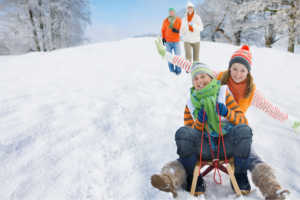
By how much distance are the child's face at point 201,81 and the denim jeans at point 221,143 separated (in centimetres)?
→ 39

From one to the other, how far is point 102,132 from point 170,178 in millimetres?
1126

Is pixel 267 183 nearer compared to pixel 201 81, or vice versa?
pixel 267 183

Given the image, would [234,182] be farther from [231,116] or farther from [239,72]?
[239,72]

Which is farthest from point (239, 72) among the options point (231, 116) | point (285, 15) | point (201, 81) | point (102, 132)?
point (285, 15)

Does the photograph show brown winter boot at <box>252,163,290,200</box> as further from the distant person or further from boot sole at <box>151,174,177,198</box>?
the distant person

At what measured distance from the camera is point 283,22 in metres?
11.4

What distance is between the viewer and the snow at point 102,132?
139 cm

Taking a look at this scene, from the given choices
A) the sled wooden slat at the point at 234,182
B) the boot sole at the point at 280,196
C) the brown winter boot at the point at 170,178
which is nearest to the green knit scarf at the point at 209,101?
the sled wooden slat at the point at 234,182

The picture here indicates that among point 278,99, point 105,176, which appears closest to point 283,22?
point 278,99

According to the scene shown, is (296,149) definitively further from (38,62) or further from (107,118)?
(38,62)

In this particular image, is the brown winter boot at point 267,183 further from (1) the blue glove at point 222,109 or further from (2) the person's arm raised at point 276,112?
(2) the person's arm raised at point 276,112

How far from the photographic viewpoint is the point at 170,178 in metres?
1.21

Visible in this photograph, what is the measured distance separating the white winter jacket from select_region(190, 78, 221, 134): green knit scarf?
301cm

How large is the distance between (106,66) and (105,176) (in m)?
3.93
